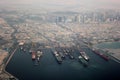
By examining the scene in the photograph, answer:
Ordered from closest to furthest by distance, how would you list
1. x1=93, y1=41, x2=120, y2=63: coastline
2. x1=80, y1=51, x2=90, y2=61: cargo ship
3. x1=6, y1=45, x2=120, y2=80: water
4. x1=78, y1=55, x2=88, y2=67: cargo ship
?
x1=6, y1=45, x2=120, y2=80: water < x1=78, y1=55, x2=88, y2=67: cargo ship < x1=80, y1=51, x2=90, y2=61: cargo ship < x1=93, y1=41, x2=120, y2=63: coastline

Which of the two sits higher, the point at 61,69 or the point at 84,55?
the point at 84,55

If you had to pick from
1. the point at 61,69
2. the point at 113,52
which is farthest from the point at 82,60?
the point at 113,52

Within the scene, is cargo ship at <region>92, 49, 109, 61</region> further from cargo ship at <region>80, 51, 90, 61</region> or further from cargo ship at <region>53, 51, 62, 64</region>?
cargo ship at <region>53, 51, 62, 64</region>

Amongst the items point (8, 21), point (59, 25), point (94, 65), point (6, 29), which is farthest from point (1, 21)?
point (94, 65)

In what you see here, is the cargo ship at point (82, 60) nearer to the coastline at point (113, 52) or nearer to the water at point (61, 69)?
the water at point (61, 69)

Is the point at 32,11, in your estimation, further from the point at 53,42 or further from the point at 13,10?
the point at 53,42

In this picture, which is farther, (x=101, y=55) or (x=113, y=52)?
(x=113, y=52)

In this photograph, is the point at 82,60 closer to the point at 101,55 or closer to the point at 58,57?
the point at 58,57

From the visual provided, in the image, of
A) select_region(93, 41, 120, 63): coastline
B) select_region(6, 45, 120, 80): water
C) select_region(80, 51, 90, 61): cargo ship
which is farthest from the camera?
select_region(93, 41, 120, 63): coastline

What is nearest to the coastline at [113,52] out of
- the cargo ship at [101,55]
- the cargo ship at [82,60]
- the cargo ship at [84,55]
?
the cargo ship at [101,55]

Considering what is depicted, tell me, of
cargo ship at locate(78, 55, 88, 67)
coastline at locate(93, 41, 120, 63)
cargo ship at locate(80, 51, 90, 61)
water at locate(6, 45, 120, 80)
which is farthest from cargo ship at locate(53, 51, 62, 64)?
coastline at locate(93, 41, 120, 63)
